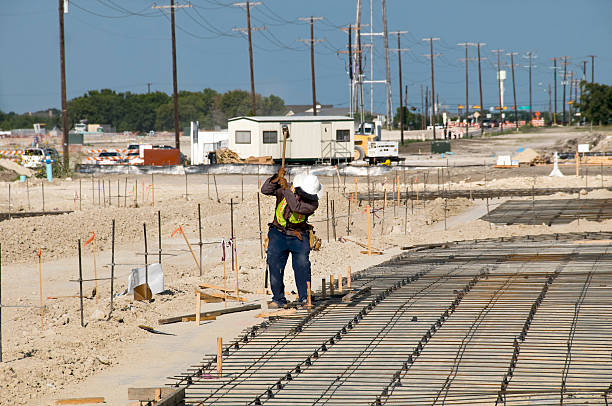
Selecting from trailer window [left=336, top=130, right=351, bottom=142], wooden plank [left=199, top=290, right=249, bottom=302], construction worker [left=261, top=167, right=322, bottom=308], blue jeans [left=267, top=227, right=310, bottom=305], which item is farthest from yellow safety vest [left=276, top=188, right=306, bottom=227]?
trailer window [left=336, top=130, right=351, bottom=142]

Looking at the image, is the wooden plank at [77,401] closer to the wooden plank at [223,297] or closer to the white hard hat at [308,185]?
the white hard hat at [308,185]

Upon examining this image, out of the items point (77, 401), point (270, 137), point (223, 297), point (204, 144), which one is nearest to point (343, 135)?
point (270, 137)

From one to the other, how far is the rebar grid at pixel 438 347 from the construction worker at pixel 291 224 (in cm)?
61

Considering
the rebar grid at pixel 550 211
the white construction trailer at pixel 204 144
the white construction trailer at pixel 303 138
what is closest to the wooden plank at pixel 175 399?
the rebar grid at pixel 550 211

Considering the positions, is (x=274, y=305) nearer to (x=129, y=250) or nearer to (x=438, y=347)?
A: (x=438, y=347)

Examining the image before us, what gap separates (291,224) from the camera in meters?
10.4

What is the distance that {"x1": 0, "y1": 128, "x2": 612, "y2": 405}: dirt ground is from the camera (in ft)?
29.0

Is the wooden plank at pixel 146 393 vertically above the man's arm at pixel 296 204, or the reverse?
the man's arm at pixel 296 204

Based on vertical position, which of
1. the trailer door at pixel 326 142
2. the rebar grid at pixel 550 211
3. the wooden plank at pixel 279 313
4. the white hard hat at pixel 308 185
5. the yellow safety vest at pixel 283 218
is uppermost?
the trailer door at pixel 326 142

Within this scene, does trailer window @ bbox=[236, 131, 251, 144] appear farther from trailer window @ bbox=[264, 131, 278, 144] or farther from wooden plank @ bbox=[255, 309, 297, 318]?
wooden plank @ bbox=[255, 309, 297, 318]

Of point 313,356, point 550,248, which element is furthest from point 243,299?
point 550,248

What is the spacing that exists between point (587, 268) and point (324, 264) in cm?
440

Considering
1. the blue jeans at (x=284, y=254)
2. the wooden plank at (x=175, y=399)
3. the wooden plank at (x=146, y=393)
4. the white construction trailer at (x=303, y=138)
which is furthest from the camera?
the white construction trailer at (x=303, y=138)

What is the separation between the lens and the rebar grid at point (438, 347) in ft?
23.6
